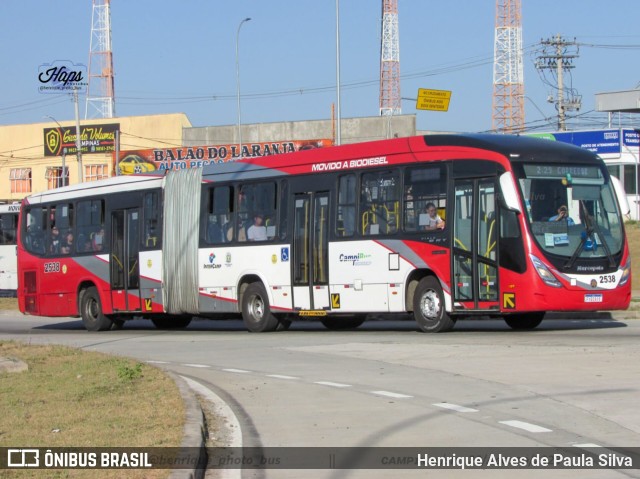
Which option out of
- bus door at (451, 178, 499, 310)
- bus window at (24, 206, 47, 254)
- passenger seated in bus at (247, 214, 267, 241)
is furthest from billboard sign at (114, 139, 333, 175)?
bus door at (451, 178, 499, 310)

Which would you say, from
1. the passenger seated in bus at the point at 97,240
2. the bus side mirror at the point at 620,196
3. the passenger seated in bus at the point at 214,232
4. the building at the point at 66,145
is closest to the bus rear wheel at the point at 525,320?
the bus side mirror at the point at 620,196

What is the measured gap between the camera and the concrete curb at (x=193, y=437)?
8055 millimetres

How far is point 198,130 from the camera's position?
284 ft

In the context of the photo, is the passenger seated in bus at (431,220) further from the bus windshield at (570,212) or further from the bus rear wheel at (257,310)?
the bus rear wheel at (257,310)

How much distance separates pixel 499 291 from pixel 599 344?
235 cm

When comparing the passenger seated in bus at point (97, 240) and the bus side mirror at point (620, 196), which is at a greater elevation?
the bus side mirror at point (620, 196)

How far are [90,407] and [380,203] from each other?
10573 mm

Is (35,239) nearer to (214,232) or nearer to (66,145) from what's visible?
(214,232)

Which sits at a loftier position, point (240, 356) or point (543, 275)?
point (543, 275)

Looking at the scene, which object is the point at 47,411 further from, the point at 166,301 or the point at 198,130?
the point at 198,130

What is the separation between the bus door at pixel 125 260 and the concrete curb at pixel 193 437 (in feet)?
48.5

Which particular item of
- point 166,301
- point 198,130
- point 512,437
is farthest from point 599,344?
point 198,130

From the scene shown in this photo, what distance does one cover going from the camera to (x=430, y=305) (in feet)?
67.3

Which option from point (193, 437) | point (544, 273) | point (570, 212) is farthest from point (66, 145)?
point (193, 437)
